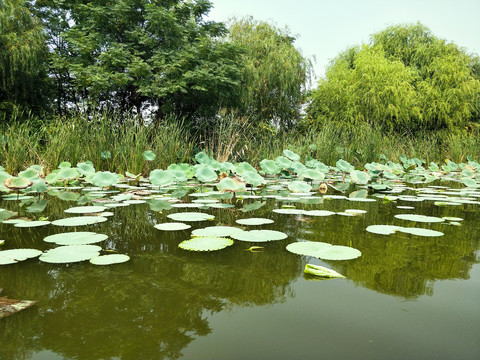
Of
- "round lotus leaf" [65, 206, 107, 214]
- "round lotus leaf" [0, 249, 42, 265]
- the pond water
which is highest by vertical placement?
"round lotus leaf" [65, 206, 107, 214]

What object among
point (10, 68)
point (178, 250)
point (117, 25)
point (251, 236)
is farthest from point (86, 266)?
point (117, 25)

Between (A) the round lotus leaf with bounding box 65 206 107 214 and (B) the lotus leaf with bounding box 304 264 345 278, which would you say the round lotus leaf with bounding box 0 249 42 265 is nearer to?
(A) the round lotus leaf with bounding box 65 206 107 214

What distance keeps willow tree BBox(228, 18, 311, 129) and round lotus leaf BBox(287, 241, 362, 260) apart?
27.8 ft

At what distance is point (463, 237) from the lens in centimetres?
132

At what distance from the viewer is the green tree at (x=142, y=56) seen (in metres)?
7.24

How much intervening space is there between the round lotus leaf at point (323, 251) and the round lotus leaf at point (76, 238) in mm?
676

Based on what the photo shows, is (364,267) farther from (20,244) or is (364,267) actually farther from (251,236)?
(20,244)

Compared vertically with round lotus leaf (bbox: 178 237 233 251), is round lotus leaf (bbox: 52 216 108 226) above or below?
above

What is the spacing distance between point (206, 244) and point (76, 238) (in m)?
0.48

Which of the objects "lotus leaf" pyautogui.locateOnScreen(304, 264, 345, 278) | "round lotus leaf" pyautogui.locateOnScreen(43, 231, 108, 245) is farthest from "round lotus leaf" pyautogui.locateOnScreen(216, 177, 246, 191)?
"lotus leaf" pyautogui.locateOnScreen(304, 264, 345, 278)

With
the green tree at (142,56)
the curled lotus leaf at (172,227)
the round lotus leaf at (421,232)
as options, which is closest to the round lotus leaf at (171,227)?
the curled lotus leaf at (172,227)

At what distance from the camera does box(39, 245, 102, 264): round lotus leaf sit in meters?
0.92

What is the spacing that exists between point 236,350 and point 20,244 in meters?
0.98

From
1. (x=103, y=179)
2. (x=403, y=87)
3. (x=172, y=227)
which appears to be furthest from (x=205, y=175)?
(x=403, y=87)
